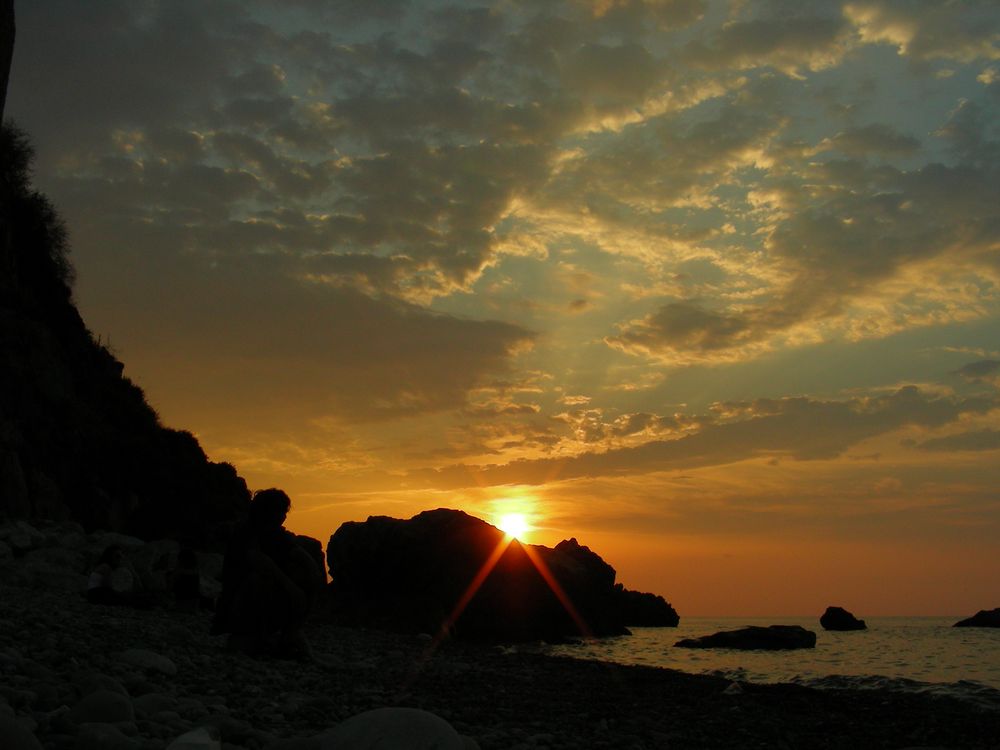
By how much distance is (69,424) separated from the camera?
3684 centimetres

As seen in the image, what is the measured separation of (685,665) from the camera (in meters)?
25.3

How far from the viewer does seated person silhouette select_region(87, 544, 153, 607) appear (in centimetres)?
1702

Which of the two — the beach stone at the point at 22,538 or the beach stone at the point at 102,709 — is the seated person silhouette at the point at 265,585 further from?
the beach stone at the point at 22,538

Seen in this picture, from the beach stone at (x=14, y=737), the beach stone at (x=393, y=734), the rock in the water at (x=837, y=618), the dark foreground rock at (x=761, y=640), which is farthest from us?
the rock in the water at (x=837, y=618)

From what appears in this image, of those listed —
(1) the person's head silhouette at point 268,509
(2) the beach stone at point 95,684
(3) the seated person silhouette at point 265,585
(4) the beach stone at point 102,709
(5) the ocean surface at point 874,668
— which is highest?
(1) the person's head silhouette at point 268,509

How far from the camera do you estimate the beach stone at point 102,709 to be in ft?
19.4

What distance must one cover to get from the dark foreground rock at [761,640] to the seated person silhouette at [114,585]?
27922 millimetres

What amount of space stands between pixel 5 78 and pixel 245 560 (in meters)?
23.3

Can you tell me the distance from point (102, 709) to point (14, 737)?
1.39 m

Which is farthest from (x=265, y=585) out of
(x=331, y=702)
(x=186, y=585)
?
(x=186, y=585)

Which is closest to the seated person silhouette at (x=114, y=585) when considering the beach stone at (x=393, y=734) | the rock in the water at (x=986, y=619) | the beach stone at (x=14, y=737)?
the beach stone at (x=393, y=734)

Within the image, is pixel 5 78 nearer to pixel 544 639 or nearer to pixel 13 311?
pixel 13 311

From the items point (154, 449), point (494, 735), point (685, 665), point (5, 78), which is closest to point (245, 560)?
point (494, 735)

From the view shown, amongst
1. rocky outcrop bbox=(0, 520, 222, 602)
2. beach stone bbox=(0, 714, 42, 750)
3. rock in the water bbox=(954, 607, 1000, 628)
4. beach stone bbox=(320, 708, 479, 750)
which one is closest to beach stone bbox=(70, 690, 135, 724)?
beach stone bbox=(0, 714, 42, 750)
